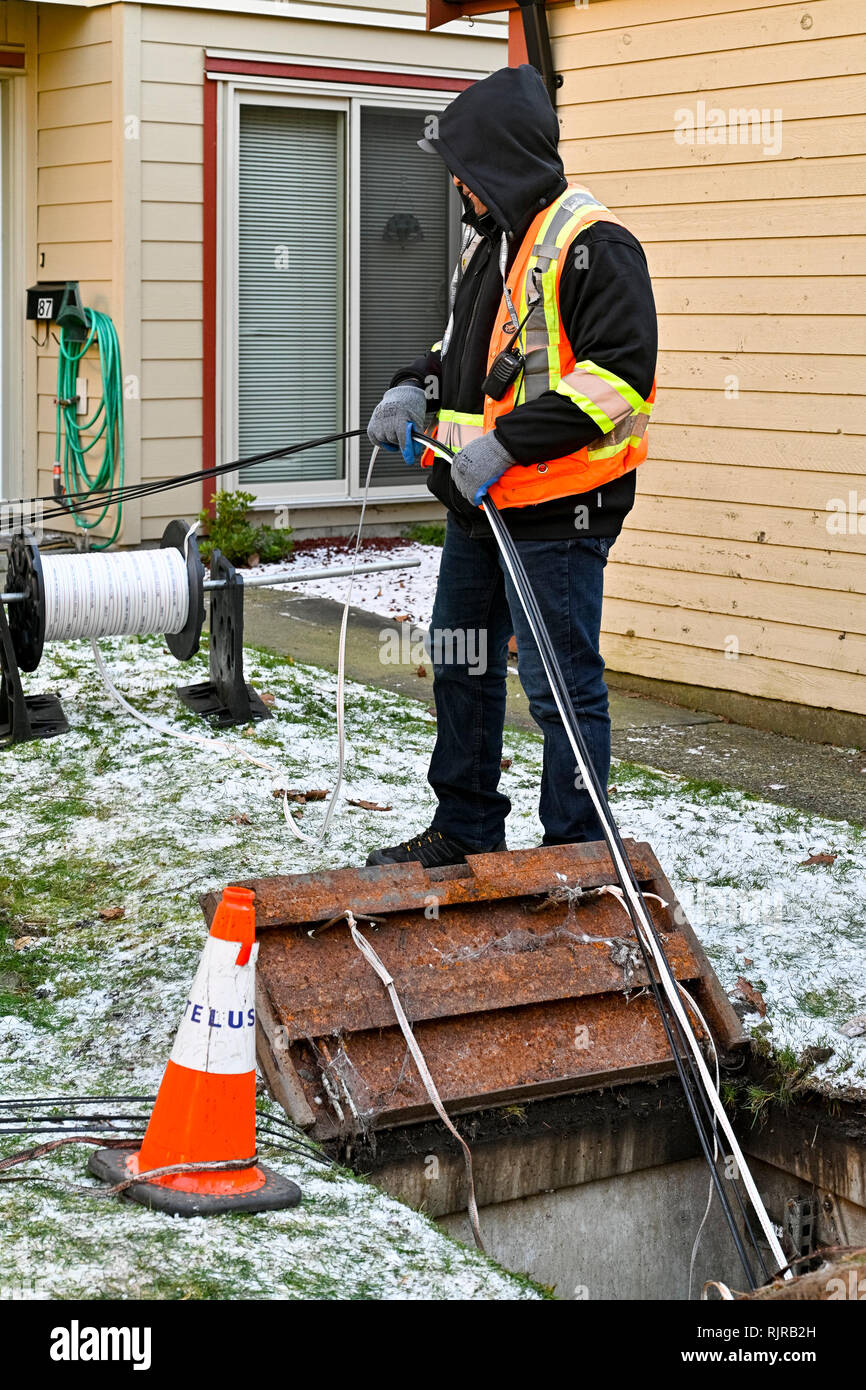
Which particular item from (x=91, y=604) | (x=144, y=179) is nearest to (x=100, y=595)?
(x=91, y=604)

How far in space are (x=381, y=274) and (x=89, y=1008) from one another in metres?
7.52

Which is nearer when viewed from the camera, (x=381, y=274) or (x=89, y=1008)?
(x=89, y=1008)

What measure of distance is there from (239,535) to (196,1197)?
22.7 ft

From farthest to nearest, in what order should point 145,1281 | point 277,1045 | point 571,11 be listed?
point 571,11 < point 277,1045 < point 145,1281

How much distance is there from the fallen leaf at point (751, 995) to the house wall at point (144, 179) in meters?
6.17

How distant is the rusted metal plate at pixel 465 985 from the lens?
325cm

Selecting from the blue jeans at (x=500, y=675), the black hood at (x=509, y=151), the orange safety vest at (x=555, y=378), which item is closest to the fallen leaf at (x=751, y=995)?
the blue jeans at (x=500, y=675)

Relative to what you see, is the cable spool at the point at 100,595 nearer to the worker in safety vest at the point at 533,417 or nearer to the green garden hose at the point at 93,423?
the worker in safety vest at the point at 533,417

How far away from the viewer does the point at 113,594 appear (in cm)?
536

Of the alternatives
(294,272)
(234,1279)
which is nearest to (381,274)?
(294,272)

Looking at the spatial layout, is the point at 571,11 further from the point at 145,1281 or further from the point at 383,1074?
the point at 145,1281

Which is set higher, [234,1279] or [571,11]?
[571,11]

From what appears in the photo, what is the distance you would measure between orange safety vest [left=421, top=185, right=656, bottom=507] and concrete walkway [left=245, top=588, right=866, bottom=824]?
78.8 inches
